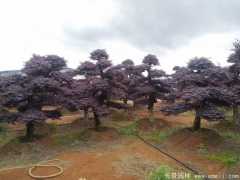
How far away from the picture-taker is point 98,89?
36.8 ft

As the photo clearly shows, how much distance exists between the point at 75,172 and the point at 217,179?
486 cm

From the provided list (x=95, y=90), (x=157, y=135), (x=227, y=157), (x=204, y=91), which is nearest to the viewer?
(x=227, y=157)

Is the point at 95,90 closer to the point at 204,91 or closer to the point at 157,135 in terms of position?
the point at 157,135

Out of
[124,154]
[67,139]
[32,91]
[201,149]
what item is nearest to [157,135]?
[201,149]

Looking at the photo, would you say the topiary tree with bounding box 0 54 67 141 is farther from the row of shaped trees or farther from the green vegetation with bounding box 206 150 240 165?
the green vegetation with bounding box 206 150 240 165

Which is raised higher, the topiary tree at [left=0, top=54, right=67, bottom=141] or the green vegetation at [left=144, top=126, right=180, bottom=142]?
the topiary tree at [left=0, top=54, right=67, bottom=141]

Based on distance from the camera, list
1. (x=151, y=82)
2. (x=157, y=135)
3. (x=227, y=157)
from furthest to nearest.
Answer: (x=151, y=82)
(x=157, y=135)
(x=227, y=157)

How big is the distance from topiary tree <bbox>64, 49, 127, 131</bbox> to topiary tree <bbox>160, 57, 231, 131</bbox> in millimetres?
3217

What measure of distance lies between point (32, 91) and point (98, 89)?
3.50 m

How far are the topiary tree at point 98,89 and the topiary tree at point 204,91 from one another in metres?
3.22

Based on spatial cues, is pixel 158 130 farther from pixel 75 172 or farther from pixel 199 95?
pixel 75 172

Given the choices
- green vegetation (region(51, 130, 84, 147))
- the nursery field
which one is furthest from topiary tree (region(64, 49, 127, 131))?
the nursery field

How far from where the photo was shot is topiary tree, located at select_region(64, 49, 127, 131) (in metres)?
10.7

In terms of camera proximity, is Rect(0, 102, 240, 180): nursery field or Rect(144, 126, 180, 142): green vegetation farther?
Rect(144, 126, 180, 142): green vegetation
